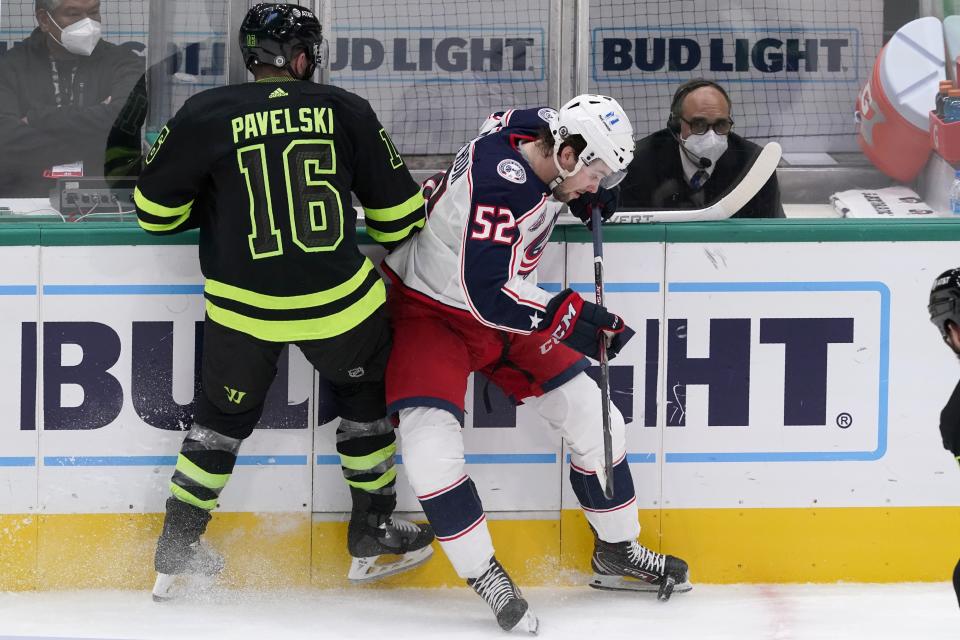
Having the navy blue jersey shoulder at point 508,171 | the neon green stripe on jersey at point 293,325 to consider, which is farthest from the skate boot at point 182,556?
the navy blue jersey shoulder at point 508,171

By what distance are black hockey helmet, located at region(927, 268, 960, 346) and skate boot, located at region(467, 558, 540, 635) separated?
1118 mm

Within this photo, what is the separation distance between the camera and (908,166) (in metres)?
3.57

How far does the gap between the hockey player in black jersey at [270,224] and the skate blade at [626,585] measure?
671mm

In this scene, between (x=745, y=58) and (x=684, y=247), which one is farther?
(x=745, y=58)

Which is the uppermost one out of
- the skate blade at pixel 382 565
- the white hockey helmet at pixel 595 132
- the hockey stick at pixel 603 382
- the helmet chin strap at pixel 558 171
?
the white hockey helmet at pixel 595 132

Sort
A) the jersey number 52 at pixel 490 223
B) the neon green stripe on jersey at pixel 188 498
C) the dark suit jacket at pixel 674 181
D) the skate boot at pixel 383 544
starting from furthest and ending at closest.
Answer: the dark suit jacket at pixel 674 181 → the skate boot at pixel 383 544 → the neon green stripe on jersey at pixel 188 498 → the jersey number 52 at pixel 490 223

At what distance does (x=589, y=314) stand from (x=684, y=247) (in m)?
0.43

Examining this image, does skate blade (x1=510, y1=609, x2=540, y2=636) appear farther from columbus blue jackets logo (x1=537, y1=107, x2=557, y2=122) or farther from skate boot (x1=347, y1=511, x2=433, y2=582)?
columbus blue jackets logo (x1=537, y1=107, x2=557, y2=122)

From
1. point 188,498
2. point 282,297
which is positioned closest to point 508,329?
point 282,297

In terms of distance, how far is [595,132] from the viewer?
3080 mm

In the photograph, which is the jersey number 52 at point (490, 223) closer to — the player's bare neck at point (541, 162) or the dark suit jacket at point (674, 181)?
the player's bare neck at point (541, 162)

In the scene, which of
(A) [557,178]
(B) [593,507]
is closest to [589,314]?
(A) [557,178]

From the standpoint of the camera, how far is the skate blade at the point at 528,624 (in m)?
3.22

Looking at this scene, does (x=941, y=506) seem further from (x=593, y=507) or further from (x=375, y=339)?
(x=375, y=339)
